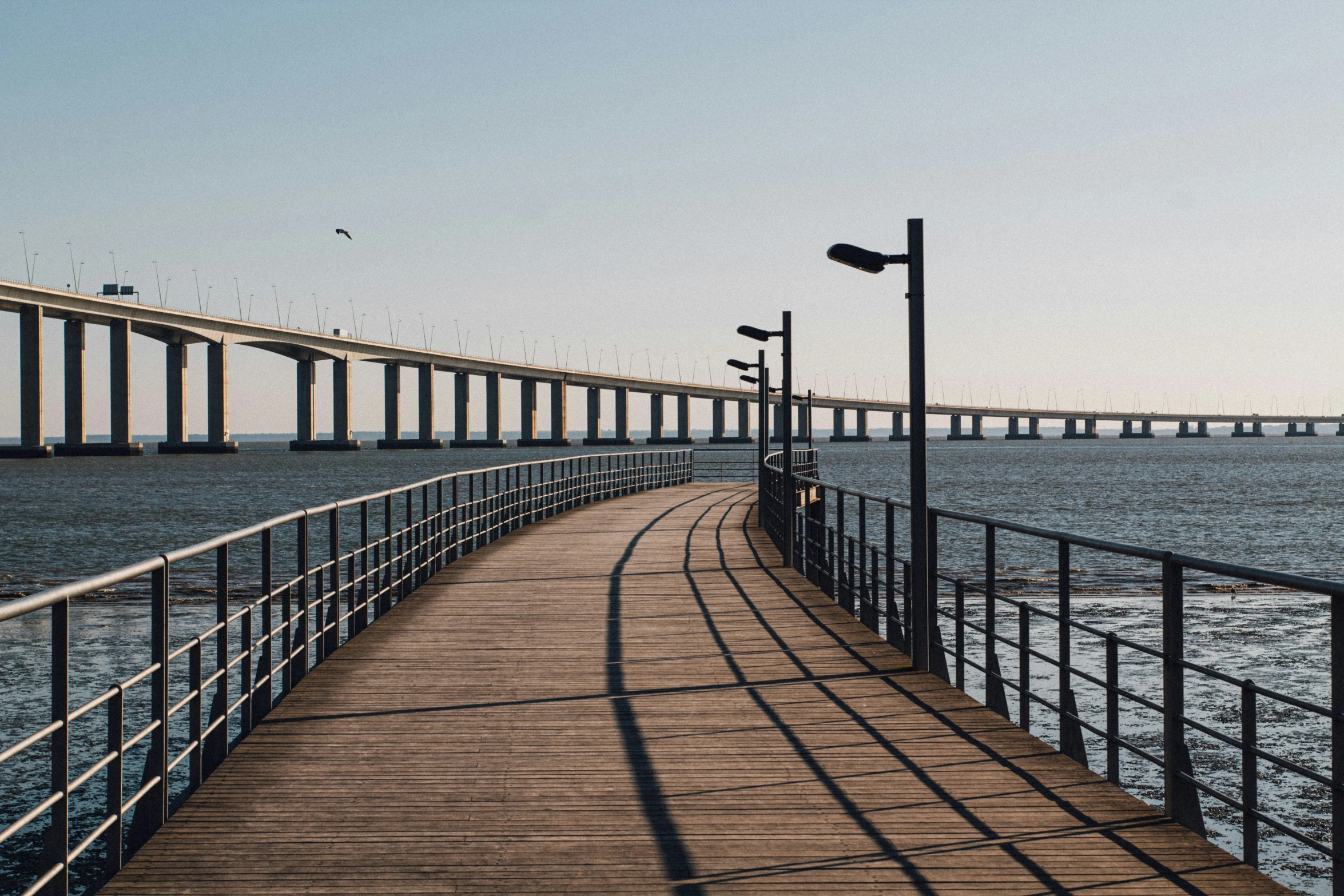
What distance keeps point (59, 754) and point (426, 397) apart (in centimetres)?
12613

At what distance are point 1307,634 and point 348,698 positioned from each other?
53.9 feet

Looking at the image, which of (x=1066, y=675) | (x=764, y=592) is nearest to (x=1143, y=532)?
(x=764, y=592)

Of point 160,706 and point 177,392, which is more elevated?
point 177,392

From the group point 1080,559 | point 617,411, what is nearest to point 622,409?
point 617,411

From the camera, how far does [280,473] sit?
99.5m

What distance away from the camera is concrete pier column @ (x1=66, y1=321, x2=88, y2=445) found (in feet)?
346

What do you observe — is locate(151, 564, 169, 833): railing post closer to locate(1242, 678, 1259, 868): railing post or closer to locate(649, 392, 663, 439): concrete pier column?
locate(1242, 678, 1259, 868): railing post

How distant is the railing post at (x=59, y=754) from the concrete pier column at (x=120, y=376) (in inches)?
4228

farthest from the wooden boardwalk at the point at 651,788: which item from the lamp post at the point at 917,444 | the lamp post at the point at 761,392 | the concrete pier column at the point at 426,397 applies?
the concrete pier column at the point at 426,397

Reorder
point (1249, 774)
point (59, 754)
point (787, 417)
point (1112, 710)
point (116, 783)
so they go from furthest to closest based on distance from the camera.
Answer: point (787, 417) < point (1112, 710) < point (1249, 774) < point (116, 783) < point (59, 754)

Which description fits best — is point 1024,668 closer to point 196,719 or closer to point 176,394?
point 196,719

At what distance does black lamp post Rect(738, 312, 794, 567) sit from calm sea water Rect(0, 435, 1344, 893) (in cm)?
331

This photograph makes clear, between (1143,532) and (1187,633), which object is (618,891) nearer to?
(1187,633)

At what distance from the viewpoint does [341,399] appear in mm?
131000
